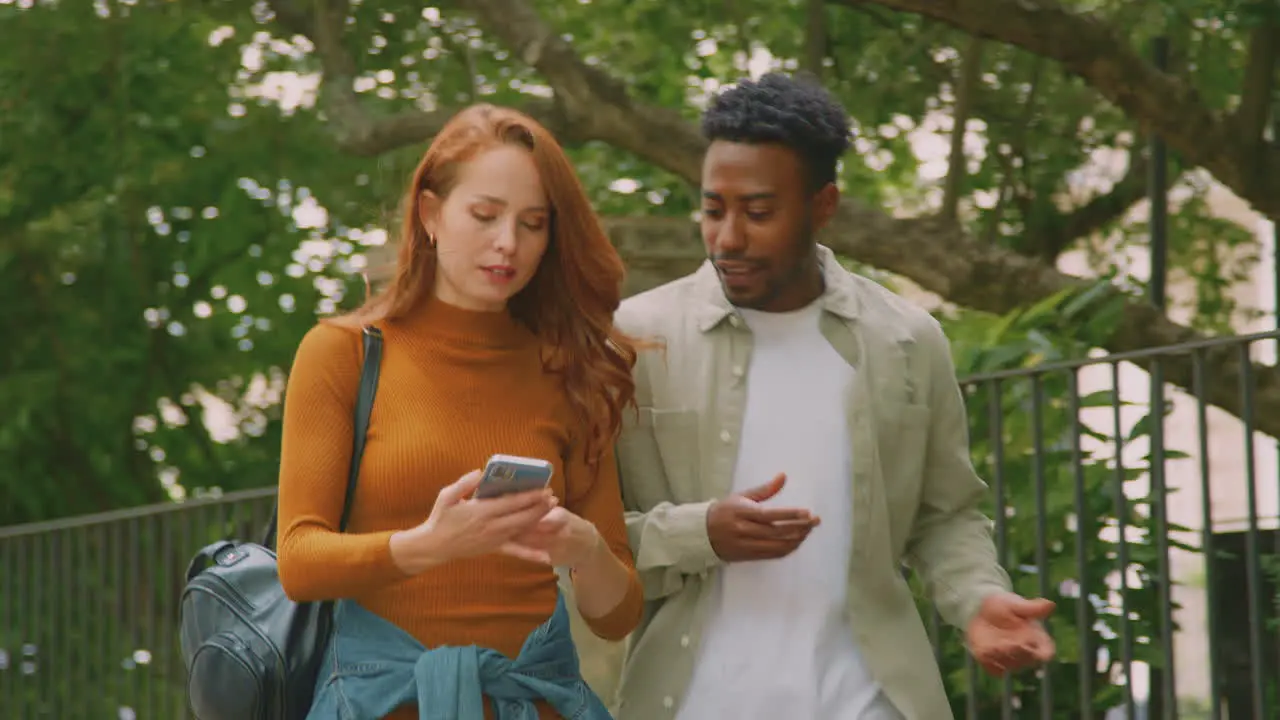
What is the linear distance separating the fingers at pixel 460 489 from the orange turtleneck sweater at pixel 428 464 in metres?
0.13

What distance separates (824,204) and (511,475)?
42.9 inches

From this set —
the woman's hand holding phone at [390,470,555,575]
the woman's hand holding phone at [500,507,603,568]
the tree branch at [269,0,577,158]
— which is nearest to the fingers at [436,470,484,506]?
the woman's hand holding phone at [390,470,555,575]

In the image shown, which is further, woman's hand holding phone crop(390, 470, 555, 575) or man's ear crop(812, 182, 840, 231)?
man's ear crop(812, 182, 840, 231)

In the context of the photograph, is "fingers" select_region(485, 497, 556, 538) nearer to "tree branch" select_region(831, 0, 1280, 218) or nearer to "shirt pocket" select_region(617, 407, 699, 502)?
"shirt pocket" select_region(617, 407, 699, 502)

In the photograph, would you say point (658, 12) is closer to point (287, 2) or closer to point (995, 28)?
point (287, 2)

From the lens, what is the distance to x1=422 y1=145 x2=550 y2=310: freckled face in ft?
10.2

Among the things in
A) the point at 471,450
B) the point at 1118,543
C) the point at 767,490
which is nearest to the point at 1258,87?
the point at 1118,543

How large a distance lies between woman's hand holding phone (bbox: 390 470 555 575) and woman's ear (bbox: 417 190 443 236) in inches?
22.0

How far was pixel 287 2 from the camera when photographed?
11219 mm

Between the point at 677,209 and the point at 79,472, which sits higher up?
the point at 677,209

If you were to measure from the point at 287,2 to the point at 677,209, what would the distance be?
2.60 m

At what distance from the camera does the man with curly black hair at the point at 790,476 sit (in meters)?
3.38

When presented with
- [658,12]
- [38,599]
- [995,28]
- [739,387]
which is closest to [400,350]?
[739,387]

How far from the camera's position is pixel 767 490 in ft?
10.8
